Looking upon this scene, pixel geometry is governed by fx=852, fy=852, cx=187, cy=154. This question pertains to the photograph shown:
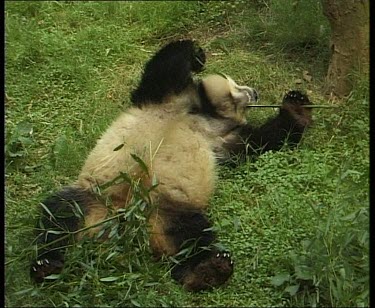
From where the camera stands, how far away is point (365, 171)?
3631mm

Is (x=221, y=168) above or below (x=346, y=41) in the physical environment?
below

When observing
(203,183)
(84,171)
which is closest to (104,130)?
(84,171)

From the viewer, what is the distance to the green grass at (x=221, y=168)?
11.4ft

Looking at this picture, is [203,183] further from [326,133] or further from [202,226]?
[326,133]

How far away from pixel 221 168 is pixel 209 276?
0.91 m

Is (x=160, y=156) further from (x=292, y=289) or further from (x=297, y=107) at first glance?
(x=292, y=289)

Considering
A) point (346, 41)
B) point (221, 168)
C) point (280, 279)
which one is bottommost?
point (221, 168)

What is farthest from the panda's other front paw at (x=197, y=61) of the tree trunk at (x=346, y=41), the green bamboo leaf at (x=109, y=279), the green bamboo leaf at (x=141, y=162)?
the green bamboo leaf at (x=109, y=279)

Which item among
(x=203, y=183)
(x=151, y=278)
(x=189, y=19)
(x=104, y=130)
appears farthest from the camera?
(x=189, y=19)

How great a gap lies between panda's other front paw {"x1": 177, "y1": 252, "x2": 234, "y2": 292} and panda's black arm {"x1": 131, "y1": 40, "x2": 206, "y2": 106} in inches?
45.1

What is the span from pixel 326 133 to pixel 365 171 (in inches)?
29.9

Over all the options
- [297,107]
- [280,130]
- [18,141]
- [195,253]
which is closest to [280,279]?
[195,253]

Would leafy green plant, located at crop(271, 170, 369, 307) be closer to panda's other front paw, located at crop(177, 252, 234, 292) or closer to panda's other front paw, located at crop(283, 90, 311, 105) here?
panda's other front paw, located at crop(177, 252, 234, 292)

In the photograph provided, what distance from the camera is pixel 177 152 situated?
165 inches
